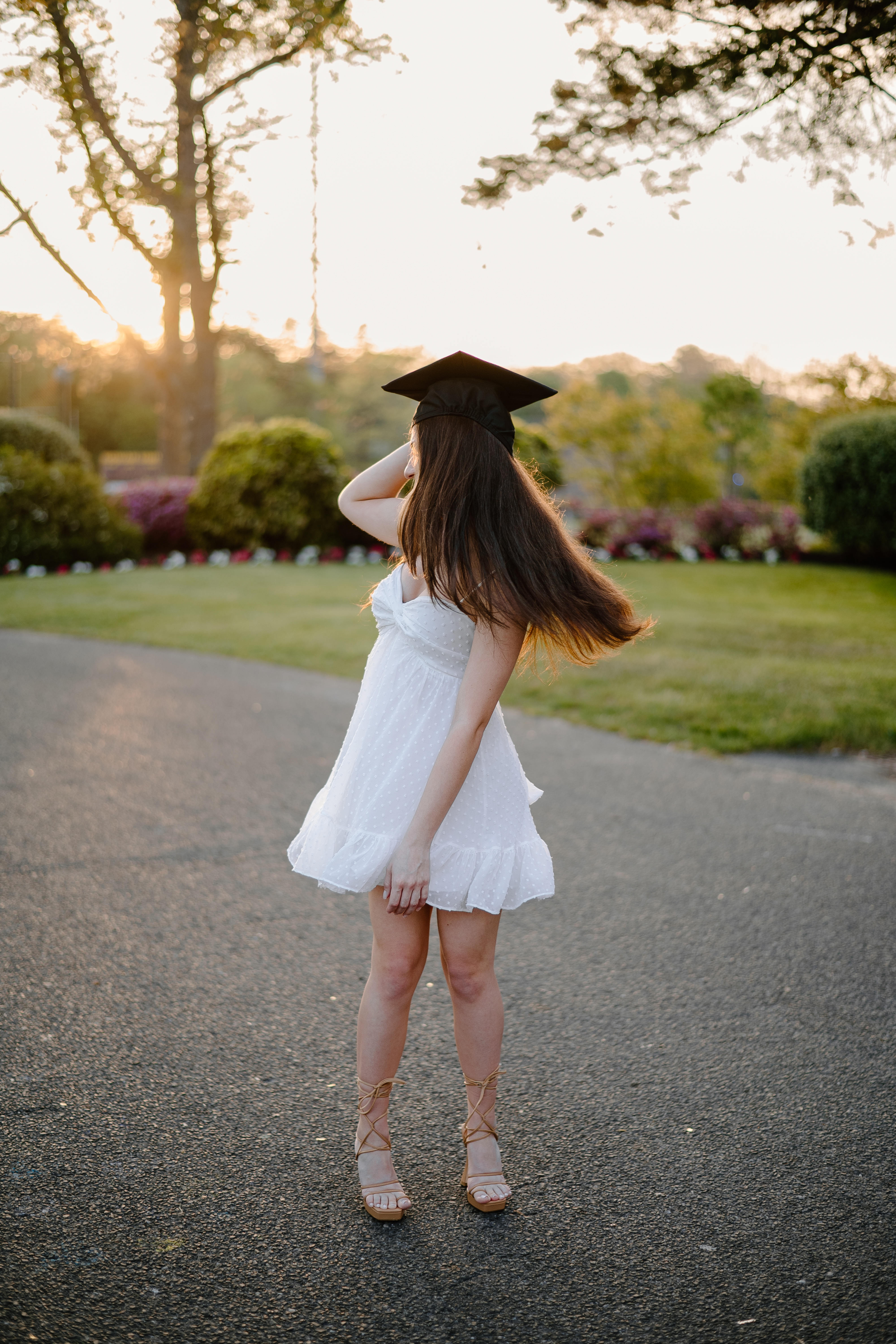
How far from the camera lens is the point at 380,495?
251 centimetres

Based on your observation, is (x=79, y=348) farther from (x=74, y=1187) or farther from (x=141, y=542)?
(x=74, y=1187)

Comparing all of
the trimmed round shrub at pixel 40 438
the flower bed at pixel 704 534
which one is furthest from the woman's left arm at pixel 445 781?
the trimmed round shrub at pixel 40 438

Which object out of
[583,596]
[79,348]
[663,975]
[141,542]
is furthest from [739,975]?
[79,348]

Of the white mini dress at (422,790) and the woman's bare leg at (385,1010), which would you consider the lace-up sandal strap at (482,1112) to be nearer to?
the woman's bare leg at (385,1010)

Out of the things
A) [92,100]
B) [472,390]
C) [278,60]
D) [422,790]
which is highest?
[278,60]

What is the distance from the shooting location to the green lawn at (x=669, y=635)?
→ 6.93m

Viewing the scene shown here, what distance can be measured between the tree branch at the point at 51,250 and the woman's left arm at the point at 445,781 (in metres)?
5.52

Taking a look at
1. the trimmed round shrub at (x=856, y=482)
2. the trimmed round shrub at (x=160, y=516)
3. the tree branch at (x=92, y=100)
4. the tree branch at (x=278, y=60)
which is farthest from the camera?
the trimmed round shrub at (x=160, y=516)

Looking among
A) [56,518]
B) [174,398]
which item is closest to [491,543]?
[56,518]

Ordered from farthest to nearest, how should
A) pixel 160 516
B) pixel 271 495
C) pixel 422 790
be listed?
pixel 160 516, pixel 271 495, pixel 422 790

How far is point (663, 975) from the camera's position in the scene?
343 cm

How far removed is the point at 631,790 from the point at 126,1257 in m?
3.88

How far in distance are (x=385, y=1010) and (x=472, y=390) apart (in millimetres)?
1367

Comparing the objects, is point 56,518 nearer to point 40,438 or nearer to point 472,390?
point 40,438
